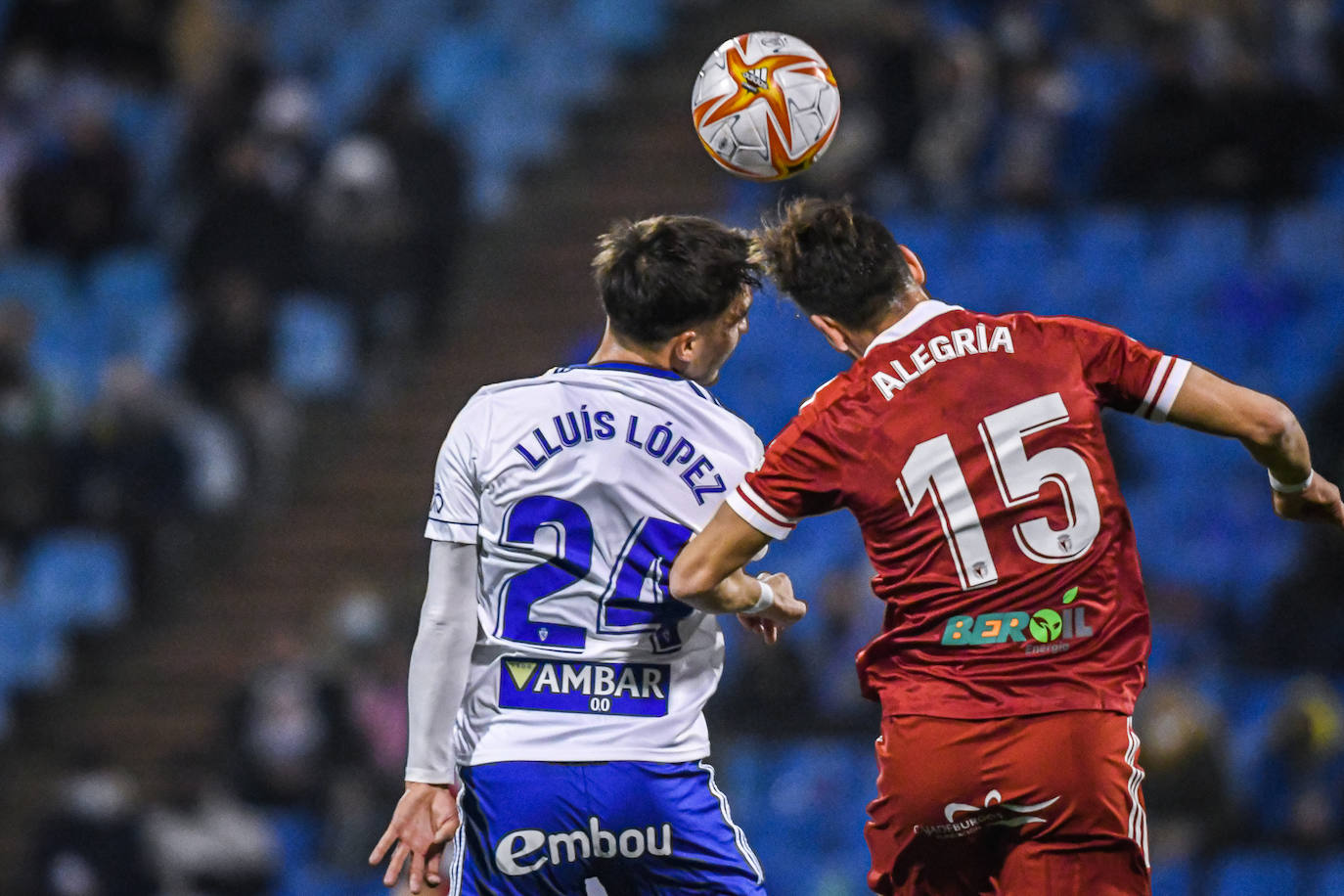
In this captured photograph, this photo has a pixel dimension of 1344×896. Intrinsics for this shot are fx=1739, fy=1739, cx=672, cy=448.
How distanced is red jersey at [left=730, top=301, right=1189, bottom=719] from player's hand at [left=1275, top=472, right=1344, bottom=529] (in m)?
0.39

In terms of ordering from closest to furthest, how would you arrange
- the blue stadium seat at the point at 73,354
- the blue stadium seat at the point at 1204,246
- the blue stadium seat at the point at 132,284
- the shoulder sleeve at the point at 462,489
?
the shoulder sleeve at the point at 462,489, the blue stadium seat at the point at 1204,246, the blue stadium seat at the point at 73,354, the blue stadium seat at the point at 132,284

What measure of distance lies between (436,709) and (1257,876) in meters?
5.04

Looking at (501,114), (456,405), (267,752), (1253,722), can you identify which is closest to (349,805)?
(267,752)

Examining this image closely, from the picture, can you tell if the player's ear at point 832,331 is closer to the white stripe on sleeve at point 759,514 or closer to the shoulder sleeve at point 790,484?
the shoulder sleeve at point 790,484

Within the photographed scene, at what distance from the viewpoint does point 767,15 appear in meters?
12.8

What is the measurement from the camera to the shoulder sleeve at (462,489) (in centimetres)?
374

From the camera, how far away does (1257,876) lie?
752 centimetres

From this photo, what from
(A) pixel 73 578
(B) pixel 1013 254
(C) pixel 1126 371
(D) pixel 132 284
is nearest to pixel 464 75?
(D) pixel 132 284

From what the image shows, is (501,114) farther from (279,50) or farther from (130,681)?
(130,681)

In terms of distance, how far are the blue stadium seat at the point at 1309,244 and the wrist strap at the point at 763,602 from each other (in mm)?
6844

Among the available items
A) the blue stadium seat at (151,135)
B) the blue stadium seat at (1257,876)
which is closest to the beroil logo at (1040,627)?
the blue stadium seat at (1257,876)

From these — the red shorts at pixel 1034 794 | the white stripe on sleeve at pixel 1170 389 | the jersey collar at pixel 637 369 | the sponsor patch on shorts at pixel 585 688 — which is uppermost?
the jersey collar at pixel 637 369

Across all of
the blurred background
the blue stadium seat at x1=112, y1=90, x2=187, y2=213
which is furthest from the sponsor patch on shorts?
the blue stadium seat at x1=112, y1=90, x2=187, y2=213

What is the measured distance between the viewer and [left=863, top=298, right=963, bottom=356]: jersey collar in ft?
12.1
